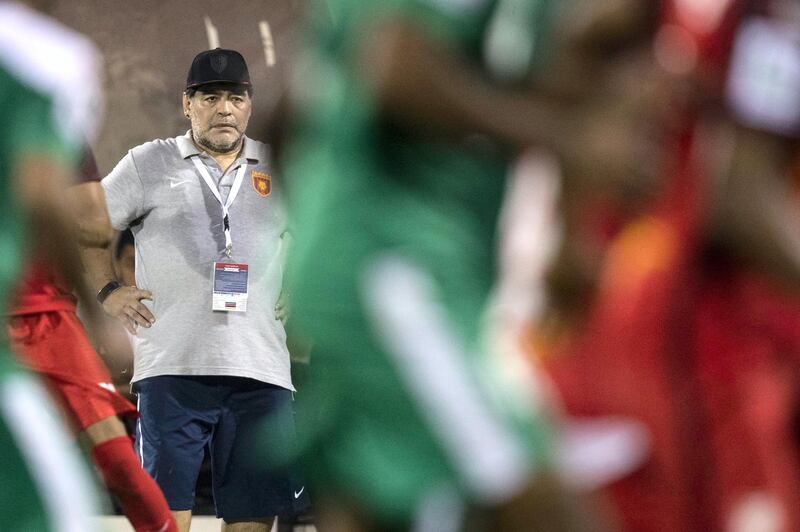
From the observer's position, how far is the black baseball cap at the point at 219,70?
5297 millimetres

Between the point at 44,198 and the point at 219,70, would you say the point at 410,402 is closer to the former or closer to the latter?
the point at 44,198

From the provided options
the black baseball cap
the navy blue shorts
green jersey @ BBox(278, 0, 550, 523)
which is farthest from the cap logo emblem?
green jersey @ BBox(278, 0, 550, 523)

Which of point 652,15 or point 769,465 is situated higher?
point 652,15

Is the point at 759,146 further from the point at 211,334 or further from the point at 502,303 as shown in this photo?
the point at 211,334

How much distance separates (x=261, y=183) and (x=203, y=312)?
0.46 m

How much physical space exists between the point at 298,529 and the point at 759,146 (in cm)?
533

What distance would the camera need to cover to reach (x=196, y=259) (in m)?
5.06

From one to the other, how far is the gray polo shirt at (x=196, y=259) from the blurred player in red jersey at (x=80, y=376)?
100cm

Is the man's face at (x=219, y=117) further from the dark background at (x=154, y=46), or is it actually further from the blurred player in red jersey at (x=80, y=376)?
the dark background at (x=154, y=46)

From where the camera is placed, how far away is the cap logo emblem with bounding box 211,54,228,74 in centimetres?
532

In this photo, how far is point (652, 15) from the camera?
1.62m

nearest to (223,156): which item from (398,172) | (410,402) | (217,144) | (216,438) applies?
(217,144)

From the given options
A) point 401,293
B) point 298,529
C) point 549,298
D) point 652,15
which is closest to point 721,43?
point 652,15

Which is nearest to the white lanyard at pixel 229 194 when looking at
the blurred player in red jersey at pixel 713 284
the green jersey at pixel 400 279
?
the green jersey at pixel 400 279
